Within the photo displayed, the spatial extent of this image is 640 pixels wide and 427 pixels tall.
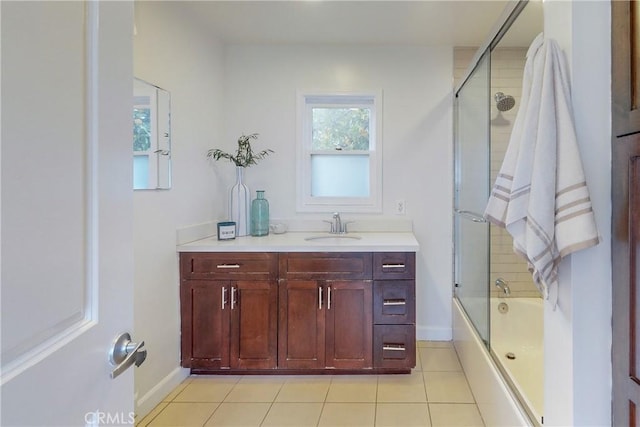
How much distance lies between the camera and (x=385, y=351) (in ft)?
7.04

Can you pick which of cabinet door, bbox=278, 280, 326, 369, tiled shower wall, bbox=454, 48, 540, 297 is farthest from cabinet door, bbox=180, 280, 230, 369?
tiled shower wall, bbox=454, 48, 540, 297

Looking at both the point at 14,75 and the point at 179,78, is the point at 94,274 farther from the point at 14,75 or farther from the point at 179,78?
the point at 179,78

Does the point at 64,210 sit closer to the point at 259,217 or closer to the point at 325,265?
the point at 325,265

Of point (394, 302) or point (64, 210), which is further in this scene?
point (394, 302)

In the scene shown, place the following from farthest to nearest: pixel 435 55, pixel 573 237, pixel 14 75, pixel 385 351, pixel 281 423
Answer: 1. pixel 435 55
2. pixel 385 351
3. pixel 281 423
4. pixel 573 237
5. pixel 14 75

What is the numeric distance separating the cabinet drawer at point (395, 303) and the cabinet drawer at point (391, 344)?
5cm

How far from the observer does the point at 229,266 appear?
2.17m

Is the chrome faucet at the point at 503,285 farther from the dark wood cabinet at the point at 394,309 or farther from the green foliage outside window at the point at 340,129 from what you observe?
the green foliage outside window at the point at 340,129

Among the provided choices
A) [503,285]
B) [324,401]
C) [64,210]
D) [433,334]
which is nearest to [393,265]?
[503,285]

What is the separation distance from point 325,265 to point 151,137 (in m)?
1.25

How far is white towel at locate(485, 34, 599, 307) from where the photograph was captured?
3.10ft

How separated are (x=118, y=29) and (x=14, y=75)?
0.32m

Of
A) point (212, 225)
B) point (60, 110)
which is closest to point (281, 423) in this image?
point (212, 225)

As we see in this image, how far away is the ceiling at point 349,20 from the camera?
218cm
